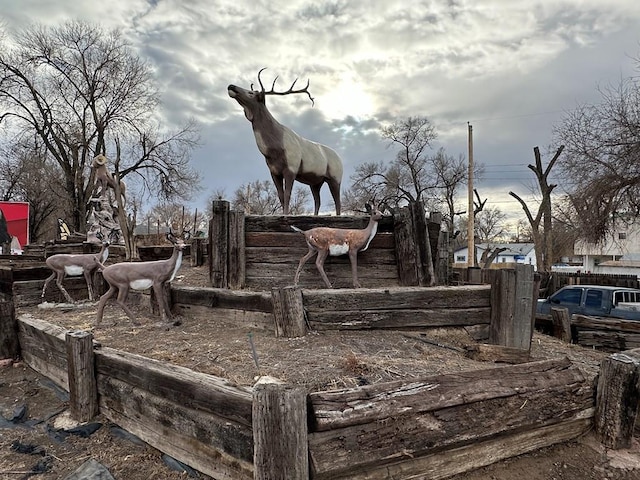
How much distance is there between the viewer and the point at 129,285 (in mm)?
4875

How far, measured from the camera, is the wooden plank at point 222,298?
4.50m

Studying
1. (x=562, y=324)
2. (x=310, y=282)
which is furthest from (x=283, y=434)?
(x=562, y=324)

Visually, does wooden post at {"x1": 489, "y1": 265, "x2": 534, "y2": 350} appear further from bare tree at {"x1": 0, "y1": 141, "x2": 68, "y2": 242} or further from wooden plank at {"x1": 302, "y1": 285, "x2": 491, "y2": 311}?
bare tree at {"x1": 0, "y1": 141, "x2": 68, "y2": 242}

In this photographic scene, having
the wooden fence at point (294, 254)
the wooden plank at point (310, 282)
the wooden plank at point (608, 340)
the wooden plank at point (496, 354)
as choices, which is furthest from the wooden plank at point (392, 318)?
the wooden plank at point (608, 340)

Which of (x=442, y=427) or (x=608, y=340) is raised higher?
(x=442, y=427)

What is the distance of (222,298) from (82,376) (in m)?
1.62

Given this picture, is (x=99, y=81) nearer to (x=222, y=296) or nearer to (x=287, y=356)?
(x=222, y=296)

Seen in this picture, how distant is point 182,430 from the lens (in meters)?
2.95

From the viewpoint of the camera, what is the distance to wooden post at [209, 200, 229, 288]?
529 cm

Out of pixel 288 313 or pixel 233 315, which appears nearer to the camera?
pixel 288 313

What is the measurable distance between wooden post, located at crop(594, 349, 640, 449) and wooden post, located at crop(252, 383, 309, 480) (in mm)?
2476

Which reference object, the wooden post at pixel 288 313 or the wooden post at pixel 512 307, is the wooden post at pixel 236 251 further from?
the wooden post at pixel 512 307

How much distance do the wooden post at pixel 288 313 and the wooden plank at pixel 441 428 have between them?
1.78 metres

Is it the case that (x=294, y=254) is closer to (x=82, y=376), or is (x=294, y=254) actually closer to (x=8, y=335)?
(x=82, y=376)
